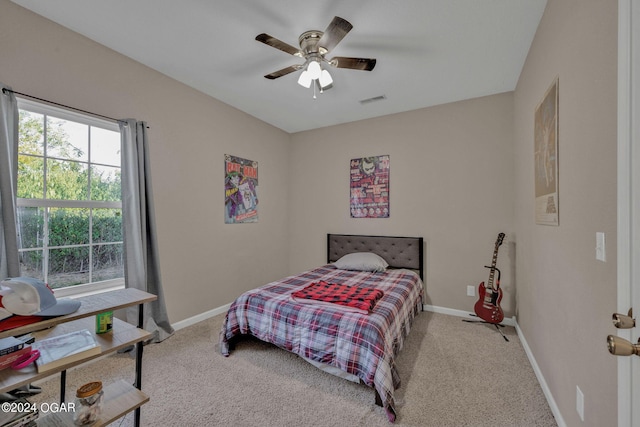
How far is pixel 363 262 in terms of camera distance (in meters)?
3.53

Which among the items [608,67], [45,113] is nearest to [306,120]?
[45,113]

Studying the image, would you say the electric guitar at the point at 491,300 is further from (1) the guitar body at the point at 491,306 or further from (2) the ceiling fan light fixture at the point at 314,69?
(2) the ceiling fan light fixture at the point at 314,69

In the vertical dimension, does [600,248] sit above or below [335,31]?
below

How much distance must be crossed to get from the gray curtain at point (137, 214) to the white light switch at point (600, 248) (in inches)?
125

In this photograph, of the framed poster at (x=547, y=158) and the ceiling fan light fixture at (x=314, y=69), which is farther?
the ceiling fan light fixture at (x=314, y=69)

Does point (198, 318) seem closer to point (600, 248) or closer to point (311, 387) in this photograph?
point (311, 387)

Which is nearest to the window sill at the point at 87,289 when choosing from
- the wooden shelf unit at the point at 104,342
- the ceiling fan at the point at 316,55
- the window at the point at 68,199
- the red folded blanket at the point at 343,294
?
the window at the point at 68,199

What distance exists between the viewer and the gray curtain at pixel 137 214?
2.49 metres

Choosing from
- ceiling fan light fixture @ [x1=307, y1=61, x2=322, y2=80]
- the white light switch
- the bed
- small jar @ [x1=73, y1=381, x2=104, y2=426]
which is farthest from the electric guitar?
small jar @ [x1=73, y1=381, x2=104, y2=426]

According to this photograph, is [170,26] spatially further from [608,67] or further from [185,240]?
[608,67]

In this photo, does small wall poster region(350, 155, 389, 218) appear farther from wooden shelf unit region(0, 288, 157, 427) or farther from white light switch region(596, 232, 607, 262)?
wooden shelf unit region(0, 288, 157, 427)

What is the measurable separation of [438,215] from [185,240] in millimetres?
3146

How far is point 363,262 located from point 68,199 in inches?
121

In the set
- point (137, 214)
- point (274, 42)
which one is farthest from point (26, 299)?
point (274, 42)
